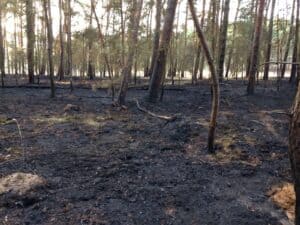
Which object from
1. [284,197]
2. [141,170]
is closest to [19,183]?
[141,170]

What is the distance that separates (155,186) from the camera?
4.71 m

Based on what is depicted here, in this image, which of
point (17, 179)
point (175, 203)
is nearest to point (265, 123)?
point (175, 203)

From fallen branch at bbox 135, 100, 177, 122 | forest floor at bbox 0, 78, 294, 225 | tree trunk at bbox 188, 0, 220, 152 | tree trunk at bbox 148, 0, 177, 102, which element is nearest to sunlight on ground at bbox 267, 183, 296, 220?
forest floor at bbox 0, 78, 294, 225

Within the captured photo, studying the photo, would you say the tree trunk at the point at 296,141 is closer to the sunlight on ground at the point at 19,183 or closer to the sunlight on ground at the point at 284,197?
the sunlight on ground at the point at 284,197

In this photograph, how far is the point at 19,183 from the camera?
4.46m

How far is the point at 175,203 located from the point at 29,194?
1.83 m

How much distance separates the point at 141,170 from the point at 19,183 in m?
1.80

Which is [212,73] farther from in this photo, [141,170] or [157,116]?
[157,116]

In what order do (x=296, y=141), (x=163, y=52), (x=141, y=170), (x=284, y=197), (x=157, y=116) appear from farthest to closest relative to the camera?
(x=163, y=52)
(x=157, y=116)
(x=141, y=170)
(x=284, y=197)
(x=296, y=141)

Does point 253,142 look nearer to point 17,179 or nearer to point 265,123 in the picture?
point 265,123

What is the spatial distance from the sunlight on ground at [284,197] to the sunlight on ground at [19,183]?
10.1ft

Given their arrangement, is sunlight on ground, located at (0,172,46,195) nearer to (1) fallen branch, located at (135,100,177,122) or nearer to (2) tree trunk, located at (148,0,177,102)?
(1) fallen branch, located at (135,100,177,122)

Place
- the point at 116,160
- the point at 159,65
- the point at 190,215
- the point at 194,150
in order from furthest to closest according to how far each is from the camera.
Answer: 1. the point at 159,65
2. the point at 194,150
3. the point at 116,160
4. the point at 190,215

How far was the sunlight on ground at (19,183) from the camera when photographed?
4309 millimetres
